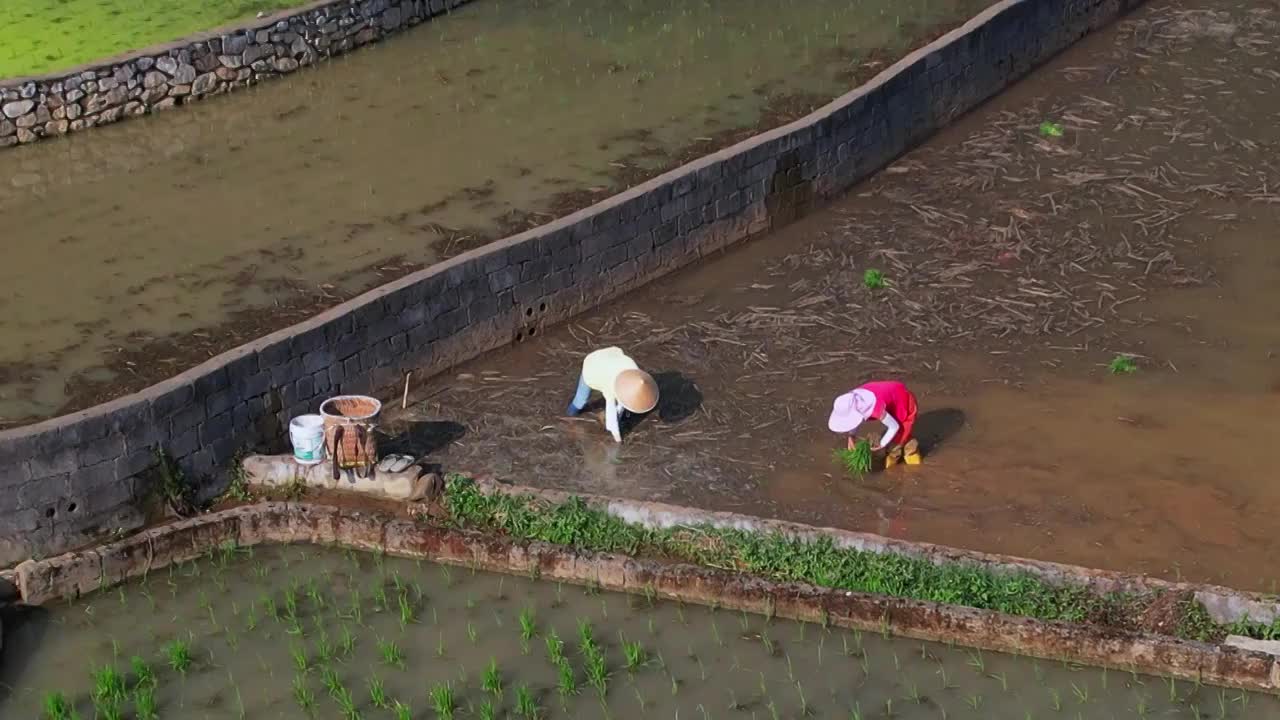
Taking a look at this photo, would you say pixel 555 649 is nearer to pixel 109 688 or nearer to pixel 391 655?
pixel 391 655

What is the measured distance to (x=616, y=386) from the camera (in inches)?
358

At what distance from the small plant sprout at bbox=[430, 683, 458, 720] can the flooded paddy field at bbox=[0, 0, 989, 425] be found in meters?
3.15

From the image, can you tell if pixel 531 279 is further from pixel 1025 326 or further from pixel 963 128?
pixel 963 128

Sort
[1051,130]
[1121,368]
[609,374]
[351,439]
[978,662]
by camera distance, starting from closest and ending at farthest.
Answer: [978,662], [351,439], [609,374], [1121,368], [1051,130]

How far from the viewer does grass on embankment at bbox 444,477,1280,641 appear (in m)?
7.62

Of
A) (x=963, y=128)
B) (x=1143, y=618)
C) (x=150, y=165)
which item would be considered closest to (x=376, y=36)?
(x=150, y=165)

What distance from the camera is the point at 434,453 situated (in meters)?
9.27

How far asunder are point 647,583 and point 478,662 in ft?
3.06

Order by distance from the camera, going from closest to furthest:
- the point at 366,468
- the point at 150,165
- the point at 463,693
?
the point at 463,693 → the point at 366,468 → the point at 150,165

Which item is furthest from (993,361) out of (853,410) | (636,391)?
(636,391)

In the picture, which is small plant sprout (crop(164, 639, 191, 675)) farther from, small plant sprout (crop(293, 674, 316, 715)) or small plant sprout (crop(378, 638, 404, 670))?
small plant sprout (crop(378, 638, 404, 670))

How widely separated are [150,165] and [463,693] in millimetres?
7007

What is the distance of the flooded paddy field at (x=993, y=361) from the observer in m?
8.70

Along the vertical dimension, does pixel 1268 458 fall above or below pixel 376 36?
below
